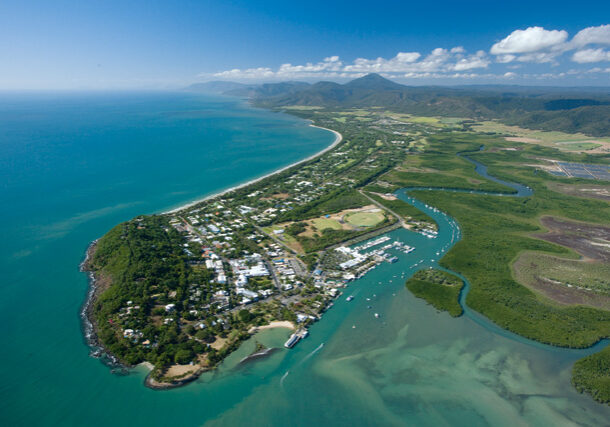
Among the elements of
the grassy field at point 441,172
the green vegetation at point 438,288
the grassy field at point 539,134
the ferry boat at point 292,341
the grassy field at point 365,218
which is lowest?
the ferry boat at point 292,341

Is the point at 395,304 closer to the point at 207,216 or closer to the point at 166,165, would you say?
the point at 207,216

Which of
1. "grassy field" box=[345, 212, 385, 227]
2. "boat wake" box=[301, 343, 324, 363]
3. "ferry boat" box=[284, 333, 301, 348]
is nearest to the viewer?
"boat wake" box=[301, 343, 324, 363]

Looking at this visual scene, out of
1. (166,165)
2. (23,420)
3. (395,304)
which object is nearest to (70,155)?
(166,165)

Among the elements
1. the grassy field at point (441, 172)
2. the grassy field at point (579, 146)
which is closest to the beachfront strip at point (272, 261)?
the grassy field at point (441, 172)

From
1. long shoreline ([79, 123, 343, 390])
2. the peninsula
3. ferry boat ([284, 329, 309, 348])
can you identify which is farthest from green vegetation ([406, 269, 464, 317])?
long shoreline ([79, 123, 343, 390])

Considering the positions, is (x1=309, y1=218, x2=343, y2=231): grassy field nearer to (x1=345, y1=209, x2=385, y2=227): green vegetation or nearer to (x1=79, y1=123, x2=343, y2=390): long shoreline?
(x1=345, y1=209, x2=385, y2=227): green vegetation

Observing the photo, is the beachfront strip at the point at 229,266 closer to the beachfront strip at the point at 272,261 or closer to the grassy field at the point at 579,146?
the beachfront strip at the point at 272,261

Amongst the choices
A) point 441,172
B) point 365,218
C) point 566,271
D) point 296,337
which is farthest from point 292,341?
→ point 441,172
